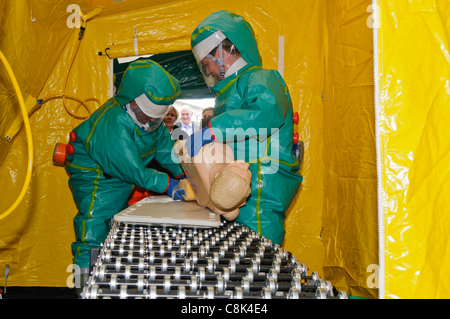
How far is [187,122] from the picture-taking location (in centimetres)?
252

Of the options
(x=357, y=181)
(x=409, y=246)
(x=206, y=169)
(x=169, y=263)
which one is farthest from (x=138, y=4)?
(x=409, y=246)

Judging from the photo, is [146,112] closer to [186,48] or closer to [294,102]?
[186,48]

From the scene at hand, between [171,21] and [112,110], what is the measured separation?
0.93 m

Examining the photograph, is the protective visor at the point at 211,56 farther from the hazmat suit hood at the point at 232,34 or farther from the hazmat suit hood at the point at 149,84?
the hazmat suit hood at the point at 149,84

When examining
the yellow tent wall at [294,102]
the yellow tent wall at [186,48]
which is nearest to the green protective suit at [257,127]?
the yellow tent wall at [294,102]

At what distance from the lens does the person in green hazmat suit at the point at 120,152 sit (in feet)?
6.16

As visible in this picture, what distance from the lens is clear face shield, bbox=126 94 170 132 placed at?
1895 millimetres

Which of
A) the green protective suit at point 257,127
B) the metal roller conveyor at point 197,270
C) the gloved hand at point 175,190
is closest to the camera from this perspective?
the metal roller conveyor at point 197,270

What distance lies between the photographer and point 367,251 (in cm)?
182

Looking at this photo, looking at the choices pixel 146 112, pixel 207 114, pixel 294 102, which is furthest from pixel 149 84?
pixel 294 102

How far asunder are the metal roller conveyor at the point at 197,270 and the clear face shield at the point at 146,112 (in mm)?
970

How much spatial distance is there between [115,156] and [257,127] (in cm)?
90

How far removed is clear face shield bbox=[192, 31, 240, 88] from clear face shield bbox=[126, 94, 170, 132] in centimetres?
40

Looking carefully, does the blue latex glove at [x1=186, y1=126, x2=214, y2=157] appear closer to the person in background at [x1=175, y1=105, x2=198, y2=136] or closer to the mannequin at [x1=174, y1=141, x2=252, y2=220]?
the mannequin at [x1=174, y1=141, x2=252, y2=220]
